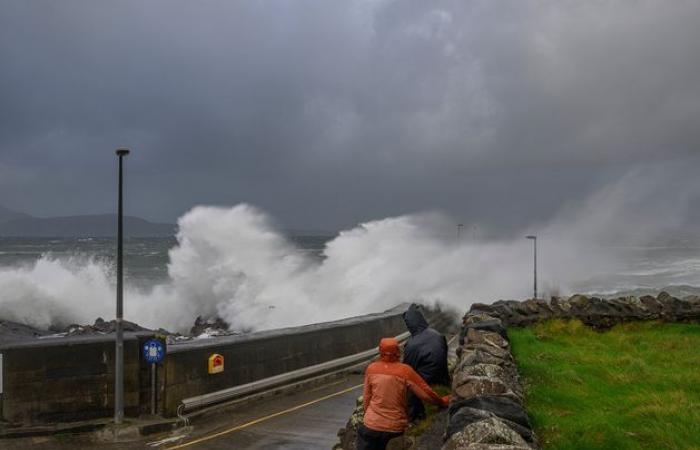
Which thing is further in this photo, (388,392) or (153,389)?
(153,389)

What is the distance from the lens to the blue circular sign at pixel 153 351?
40.1 feet

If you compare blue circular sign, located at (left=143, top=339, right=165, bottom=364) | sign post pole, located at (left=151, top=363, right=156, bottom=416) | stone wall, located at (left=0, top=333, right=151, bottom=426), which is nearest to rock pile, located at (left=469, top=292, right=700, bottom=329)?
blue circular sign, located at (left=143, top=339, right=165, bottom=364)

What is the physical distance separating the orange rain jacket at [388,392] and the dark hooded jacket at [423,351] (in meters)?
1.56

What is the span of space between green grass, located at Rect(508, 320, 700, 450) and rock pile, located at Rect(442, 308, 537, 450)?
0.35 meters

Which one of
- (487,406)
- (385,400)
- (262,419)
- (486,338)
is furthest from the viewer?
(262,419)

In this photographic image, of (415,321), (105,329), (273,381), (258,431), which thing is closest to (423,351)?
(415,321)

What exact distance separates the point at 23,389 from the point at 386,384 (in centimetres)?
789

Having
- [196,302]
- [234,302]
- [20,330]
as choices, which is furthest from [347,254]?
[20,330]

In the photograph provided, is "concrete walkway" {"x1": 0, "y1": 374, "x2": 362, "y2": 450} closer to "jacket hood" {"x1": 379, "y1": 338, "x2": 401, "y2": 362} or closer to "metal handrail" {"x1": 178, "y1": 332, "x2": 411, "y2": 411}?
"metal handrail" {"x1": 178, "y1": 332, "x2": 411, "y2": 411}

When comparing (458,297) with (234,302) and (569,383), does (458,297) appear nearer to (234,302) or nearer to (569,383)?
(234,302)

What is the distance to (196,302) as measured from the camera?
128 feet

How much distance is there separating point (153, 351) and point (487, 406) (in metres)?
8.17

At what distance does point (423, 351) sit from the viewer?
7.77 metres

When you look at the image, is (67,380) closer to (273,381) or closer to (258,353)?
(258,353)
